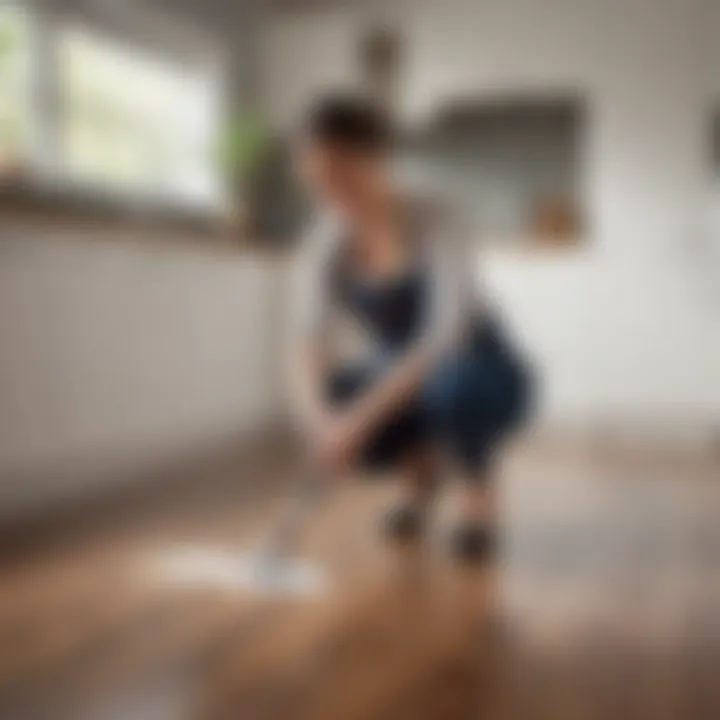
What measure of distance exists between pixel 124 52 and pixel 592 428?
165 centimetres

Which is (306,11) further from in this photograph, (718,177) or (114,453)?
(114,453)

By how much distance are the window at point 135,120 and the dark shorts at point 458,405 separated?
909 millimetres

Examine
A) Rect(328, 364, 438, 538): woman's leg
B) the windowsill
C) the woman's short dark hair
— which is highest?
the woman's short dark hair

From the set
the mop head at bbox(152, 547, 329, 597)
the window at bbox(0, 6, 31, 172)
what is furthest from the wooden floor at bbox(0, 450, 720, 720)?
the window at bbox(0, 6, 31, 172)

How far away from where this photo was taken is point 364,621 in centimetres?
137

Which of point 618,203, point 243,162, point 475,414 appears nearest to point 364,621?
point 475,414

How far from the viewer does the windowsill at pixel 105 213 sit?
209 centimetres

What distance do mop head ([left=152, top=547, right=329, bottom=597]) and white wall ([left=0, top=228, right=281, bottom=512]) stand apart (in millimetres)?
486

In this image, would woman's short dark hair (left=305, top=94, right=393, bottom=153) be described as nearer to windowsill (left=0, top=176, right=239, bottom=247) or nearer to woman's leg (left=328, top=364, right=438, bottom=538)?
woman's leg (left=328, top=364, right=438, bottom=538)

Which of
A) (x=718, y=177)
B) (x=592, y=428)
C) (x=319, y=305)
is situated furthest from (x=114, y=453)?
(x=718, y=177)

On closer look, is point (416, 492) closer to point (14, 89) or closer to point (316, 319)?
point (316, 319)

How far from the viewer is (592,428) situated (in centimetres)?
318

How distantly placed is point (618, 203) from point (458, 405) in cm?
165

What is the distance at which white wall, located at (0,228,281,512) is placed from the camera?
202cm
